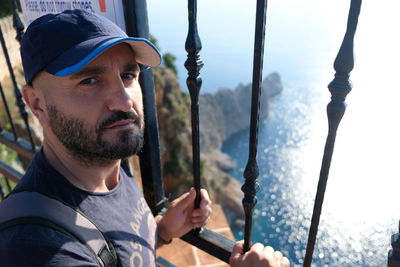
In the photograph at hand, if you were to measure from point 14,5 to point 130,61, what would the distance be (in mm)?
1092

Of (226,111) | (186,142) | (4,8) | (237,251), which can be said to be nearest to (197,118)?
(237,251)

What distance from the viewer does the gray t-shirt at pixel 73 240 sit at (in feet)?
3.28

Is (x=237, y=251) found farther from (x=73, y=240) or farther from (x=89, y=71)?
(x=89, y=71)

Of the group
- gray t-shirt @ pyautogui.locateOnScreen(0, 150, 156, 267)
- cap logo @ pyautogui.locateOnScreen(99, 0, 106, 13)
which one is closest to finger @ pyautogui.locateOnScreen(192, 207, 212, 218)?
gray t-shirt @ pyautogui.locateOnScreen(0, 150, 156, 267)

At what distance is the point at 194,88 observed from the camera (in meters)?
1.31

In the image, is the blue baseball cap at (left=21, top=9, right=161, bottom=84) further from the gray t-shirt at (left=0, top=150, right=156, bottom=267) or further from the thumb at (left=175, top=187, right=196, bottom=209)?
the thumb at (left=175, top=187, right=196, bottom=209)

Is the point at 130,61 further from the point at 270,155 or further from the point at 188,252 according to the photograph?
the point at 270,155

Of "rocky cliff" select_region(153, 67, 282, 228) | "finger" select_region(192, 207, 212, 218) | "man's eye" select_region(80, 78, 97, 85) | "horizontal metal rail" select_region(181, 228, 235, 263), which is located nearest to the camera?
"man's eye" select_region(80, 78, 97, 85)

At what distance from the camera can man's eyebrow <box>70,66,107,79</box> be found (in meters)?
1.24

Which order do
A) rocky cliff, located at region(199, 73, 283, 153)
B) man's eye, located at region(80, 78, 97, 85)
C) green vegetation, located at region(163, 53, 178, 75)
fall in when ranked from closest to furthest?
man's eye, located at region(80, 78, 97, 85) → green vegetation, located at region(163, 53, 178, 75) → rocky cliff, located at region(199, 73, 283, 153)

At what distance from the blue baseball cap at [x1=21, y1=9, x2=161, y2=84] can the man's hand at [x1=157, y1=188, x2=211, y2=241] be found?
35.9 inches

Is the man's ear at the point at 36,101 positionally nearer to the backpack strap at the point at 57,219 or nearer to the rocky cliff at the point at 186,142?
the backpack strap at the point at 57,219

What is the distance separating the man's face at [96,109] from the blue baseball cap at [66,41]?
0.22 feet

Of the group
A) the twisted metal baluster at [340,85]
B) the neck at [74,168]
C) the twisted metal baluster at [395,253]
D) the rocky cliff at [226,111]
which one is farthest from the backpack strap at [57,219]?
the rocky cliff at [226,111]
